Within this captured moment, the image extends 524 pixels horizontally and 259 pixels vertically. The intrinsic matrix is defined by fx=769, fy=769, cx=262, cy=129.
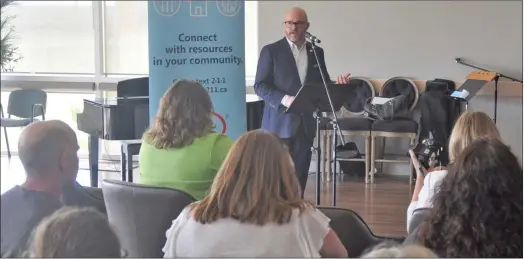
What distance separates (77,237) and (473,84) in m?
5.59

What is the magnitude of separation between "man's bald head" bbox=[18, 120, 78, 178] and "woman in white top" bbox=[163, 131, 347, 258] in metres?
0.39

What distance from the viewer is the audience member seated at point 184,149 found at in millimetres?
3082

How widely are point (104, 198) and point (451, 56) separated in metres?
5.05

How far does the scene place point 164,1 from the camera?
4125mm

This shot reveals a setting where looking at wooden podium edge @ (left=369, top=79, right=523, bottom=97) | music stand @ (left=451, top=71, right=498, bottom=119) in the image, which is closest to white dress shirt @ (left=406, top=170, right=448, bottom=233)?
music stand @ (left=451, top=71, right=498, bottom=119)

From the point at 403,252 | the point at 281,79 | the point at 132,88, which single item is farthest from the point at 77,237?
the point at 132,88

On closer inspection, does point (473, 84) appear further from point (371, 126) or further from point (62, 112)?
point (62, 112)

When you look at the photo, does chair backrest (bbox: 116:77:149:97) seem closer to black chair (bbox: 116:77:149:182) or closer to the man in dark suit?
black chair (bbox: 116:77:149:182)

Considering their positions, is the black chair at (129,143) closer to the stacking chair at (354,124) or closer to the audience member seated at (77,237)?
the stacking chair at (354,124)

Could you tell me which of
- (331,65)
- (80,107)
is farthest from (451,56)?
(80,107)

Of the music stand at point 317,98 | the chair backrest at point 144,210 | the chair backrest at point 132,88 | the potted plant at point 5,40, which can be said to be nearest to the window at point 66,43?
the chair backrest at point 132,88

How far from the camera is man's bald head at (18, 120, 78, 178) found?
2230 mm

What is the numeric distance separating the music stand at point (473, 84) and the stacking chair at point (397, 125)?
0.43 meters

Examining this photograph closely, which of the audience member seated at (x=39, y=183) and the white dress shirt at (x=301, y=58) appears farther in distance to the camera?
the white dress shirt at (x=301, y=58)
